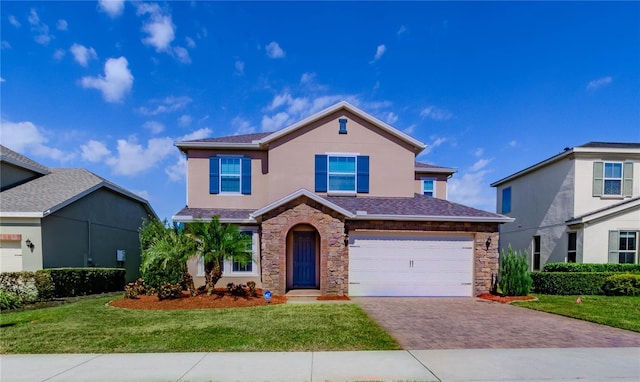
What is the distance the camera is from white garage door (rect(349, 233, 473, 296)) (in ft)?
42.1

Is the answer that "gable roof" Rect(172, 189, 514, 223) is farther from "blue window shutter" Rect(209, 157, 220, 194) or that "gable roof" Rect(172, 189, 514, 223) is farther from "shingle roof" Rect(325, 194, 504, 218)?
"blue window shutter" Rect(209, 157, 220, 194)

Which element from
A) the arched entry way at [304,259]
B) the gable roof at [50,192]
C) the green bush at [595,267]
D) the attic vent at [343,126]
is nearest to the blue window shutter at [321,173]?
the attic vent at [343,126]

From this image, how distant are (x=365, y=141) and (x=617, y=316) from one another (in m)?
9.98

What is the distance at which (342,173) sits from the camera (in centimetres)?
1477

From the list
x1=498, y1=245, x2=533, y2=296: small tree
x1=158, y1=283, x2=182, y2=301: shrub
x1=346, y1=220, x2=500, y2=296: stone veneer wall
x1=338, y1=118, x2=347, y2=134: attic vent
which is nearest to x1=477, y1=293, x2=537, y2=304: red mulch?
x1=498, y1=245, x2=533, y2=296: small tree

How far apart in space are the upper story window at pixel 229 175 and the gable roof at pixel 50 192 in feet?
18.7

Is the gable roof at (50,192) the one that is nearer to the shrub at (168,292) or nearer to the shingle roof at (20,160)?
the shingle roof at (20,160)

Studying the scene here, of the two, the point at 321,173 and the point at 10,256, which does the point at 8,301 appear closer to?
the point at 10,256

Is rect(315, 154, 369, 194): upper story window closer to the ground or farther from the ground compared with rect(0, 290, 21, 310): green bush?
farther from the ground

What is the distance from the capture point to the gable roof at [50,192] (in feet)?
41.6

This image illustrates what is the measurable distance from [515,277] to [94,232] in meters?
17.8

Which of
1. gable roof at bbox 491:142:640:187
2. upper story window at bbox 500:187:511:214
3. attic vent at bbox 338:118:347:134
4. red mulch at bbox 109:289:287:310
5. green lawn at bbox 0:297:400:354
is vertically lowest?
red mulch at bbox 109:289:287:310

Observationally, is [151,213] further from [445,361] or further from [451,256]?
[445,361]

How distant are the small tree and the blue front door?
7.06m
